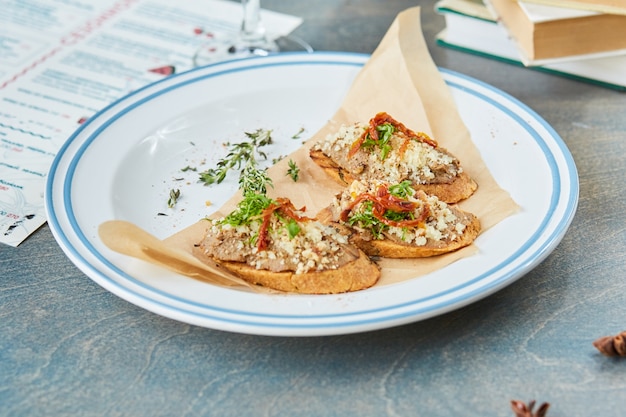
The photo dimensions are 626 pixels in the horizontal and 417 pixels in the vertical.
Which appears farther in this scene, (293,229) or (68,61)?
(68,61)

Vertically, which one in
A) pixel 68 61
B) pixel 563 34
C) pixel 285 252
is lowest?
pixel 68 61

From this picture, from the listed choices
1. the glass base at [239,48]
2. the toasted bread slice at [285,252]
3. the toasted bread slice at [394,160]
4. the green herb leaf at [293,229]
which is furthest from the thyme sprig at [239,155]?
the glass base at [239,48]

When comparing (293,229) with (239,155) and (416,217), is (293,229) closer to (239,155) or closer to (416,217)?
(416,217)

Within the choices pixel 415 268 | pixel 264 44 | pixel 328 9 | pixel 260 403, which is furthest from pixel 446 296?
pixel 328 9

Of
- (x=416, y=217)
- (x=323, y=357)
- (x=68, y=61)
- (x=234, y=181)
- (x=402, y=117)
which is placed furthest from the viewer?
(x=68, y=61)

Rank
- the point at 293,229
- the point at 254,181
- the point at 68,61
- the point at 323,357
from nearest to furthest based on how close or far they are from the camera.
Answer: the point at 323,357 → the point at 293,229 → the point at 254,181 → the point at 68,61

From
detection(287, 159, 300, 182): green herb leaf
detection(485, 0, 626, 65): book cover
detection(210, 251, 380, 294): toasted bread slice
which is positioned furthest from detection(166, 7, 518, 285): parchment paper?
detection(485, 0, 626, 65): book cover

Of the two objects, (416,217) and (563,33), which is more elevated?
(563,33)

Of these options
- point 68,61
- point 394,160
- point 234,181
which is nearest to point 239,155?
point 234,181
